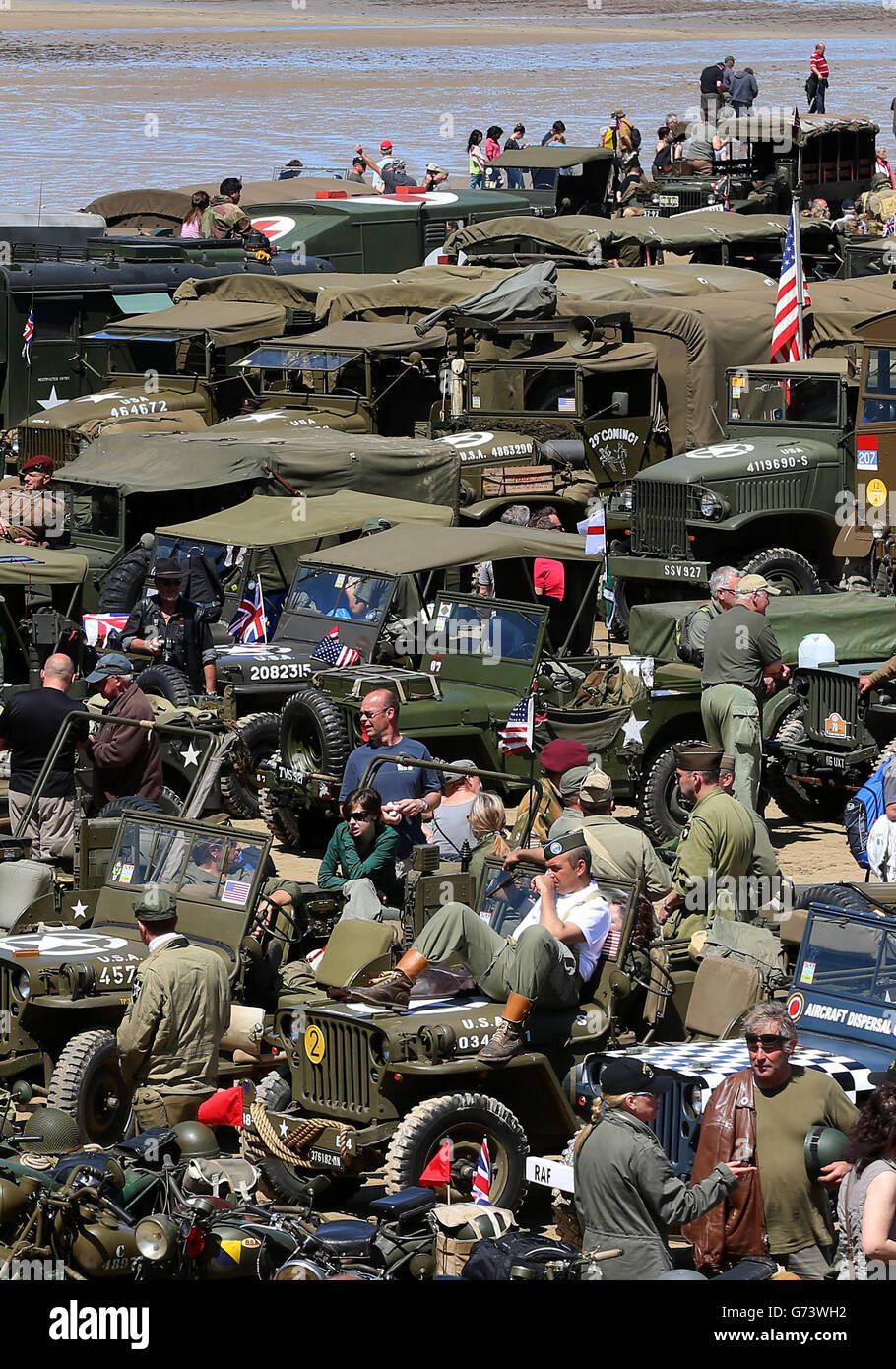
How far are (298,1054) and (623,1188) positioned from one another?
6.93 ft

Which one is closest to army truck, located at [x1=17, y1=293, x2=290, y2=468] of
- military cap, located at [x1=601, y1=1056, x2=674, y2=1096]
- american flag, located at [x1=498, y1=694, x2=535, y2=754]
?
american flag, located at [x1=498, y1=694, x2=535, y2=754]

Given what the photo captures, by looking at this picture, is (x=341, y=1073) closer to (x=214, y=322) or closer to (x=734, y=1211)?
(x=734, y=1211)

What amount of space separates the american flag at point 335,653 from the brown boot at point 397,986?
5498 millimetres

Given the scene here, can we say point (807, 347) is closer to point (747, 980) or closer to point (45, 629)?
point (45, 629)

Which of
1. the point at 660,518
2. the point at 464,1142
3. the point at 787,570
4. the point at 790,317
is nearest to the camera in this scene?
the point at 464,1142

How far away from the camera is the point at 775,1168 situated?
25.5ft

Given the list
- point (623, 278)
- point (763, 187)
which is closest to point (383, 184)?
point (763, 187)

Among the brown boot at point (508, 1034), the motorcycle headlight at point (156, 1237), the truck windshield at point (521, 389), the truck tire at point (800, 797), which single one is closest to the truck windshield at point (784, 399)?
the truck windshield at point (521, 389)

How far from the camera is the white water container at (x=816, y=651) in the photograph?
48.0ft

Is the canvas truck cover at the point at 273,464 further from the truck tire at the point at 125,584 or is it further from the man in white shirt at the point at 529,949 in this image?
the man in white shirt at the point at 529,949

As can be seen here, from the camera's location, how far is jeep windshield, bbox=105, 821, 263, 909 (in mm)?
10641

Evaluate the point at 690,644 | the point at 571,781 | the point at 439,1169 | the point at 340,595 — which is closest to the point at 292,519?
the point at 340,595

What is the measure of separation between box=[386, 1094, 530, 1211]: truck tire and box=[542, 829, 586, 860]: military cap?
1075mm

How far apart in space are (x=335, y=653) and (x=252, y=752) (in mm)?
935
